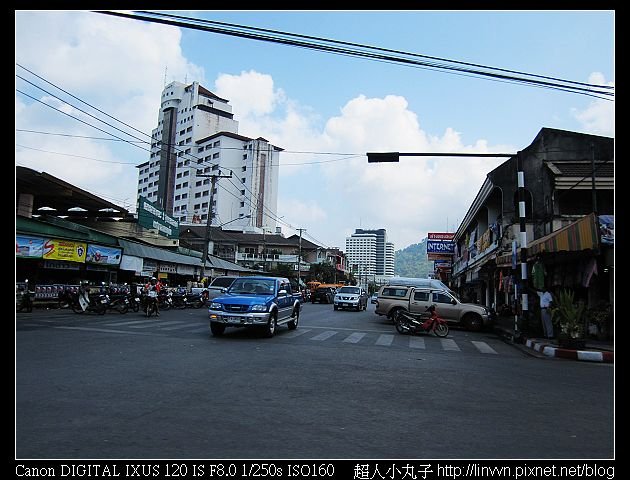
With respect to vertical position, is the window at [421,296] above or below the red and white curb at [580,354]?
above

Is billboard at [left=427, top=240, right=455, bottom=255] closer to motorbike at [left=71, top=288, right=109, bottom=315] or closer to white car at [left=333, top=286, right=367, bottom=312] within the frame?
white car at [left=333, top=286, right=367, bottom=312]

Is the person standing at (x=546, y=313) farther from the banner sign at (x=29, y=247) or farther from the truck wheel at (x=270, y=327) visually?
the banner sign at (x=29, y=247)

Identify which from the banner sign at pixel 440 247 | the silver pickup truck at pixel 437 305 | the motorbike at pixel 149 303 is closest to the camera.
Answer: the motorbike at pixel 149 303

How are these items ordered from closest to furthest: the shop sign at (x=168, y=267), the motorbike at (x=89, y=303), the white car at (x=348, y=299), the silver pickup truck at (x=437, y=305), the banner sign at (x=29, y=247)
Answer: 1. the silver pickup truck at (x=437, y=305)
2. the motorbike at (x=89, y=303)
3. the banner sign at (x=29, y=247)
4. the white car at (x=348, y=299)
5. the shop sign at (x=168, y=267)

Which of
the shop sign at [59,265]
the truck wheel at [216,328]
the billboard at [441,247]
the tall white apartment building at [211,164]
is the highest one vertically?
the tall white apartment building at [211,164]

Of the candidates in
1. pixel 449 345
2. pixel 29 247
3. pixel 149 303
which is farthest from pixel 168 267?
pixel 449 345

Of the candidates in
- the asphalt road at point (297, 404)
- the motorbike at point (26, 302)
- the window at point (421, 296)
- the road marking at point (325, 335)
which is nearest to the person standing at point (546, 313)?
the asphalt road at point (297, 404)

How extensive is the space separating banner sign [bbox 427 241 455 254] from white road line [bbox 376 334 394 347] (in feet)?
150

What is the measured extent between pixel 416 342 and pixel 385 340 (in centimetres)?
94

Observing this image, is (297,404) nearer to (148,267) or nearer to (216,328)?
(216,328)

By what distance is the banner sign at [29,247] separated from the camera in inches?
848

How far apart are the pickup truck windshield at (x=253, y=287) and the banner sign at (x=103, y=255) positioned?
46.4 ft
